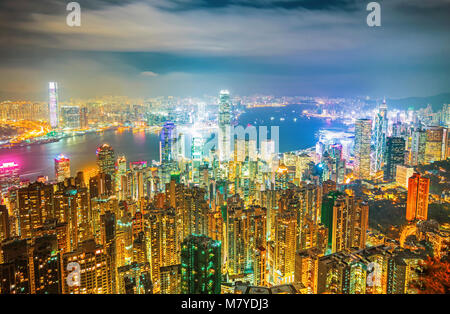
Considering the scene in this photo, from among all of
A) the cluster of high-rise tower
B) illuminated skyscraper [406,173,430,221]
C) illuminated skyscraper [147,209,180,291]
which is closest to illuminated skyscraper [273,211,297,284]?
the cluster of high-rise tower

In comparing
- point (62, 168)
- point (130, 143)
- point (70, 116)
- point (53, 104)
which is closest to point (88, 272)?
point (53, 104)

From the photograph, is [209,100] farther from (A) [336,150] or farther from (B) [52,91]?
(A) [336,150]

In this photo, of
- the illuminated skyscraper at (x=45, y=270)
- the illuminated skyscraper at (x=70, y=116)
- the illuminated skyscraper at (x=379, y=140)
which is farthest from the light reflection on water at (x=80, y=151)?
the illuminated skyscraper at (x=379, y=140)

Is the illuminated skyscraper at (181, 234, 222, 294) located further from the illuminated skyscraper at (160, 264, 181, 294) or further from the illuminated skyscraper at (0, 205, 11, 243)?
the illuminated skyscraper at (0, 205, 11, 243)

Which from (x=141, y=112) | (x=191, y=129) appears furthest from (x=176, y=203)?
(x=191, y=129)

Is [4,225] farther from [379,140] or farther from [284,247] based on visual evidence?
[379,140]

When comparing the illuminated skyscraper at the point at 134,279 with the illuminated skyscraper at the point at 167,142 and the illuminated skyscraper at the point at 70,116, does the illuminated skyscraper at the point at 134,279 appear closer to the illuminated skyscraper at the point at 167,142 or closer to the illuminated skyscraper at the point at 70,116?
the illuminated skyscraper at the point at 70,116
